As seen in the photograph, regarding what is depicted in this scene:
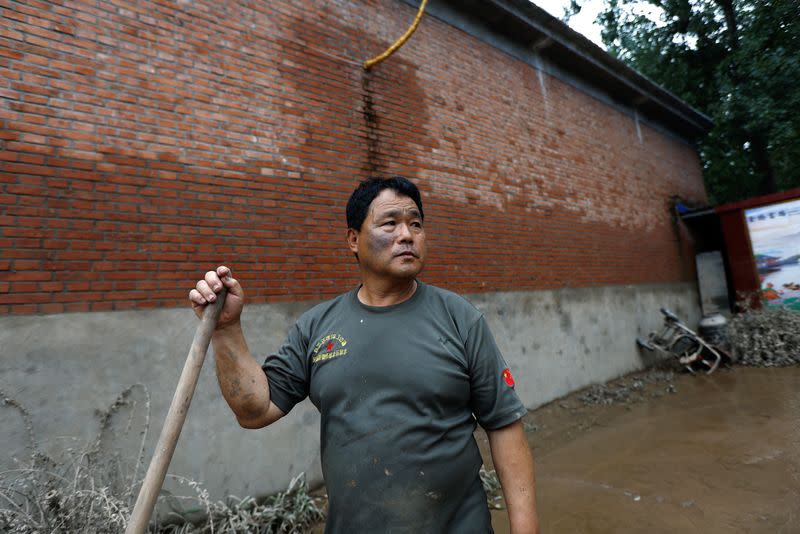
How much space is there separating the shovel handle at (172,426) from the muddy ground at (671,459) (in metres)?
3.15

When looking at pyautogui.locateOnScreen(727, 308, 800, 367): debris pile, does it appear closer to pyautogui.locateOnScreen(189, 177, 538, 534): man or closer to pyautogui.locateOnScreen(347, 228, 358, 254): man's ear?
pyautogui.locateOnScreen(189, 177, 538, 534): man

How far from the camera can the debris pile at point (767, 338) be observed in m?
8.59

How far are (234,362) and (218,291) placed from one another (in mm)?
248

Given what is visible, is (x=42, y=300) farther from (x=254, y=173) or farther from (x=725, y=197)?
(x=725, y=197)

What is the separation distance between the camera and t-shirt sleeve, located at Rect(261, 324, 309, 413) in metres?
1.63

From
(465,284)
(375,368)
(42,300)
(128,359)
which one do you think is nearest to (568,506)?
(465,284)

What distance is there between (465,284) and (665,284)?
7161 millimetres

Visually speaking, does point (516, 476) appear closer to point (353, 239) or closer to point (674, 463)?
point (353, 239)

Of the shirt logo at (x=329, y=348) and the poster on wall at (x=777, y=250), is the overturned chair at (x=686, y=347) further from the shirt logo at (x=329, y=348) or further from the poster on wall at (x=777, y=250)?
the shirt logo at (x=329, y=348)

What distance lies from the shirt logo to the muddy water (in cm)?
295

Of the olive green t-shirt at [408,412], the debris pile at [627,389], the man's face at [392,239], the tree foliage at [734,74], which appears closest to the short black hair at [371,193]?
the man's face at [392,239]

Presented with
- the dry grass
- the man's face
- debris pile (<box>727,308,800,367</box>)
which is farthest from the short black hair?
debris pile (<box>727,308,800,367</box>)

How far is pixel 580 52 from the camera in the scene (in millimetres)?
9078

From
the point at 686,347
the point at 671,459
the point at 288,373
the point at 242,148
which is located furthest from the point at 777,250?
the point at 288,373
